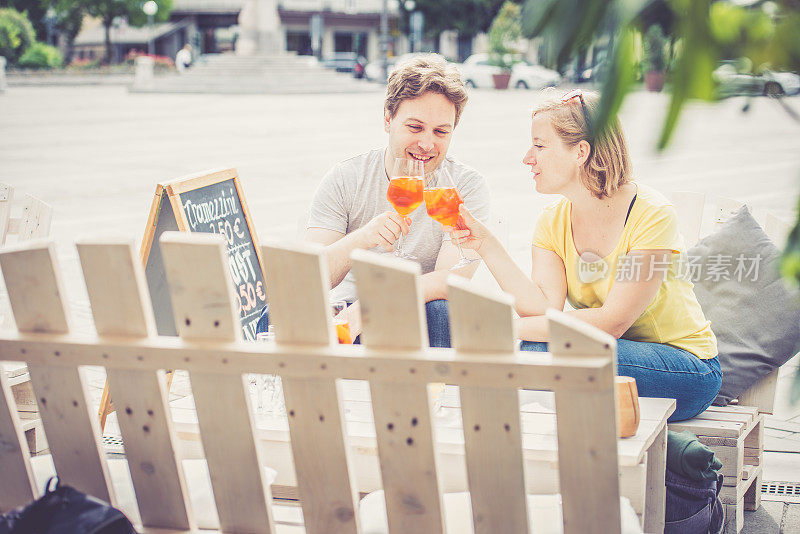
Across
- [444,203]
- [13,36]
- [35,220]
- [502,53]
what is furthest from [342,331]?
[13,36]

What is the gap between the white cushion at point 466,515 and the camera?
1.86 m

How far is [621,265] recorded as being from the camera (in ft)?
9.49

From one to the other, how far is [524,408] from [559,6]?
177 centimetres

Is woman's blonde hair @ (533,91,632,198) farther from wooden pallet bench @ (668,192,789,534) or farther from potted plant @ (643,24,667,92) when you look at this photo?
potted plant @ (643,24,667,92)

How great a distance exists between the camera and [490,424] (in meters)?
1.59

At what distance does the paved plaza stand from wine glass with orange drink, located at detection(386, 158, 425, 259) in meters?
0.73

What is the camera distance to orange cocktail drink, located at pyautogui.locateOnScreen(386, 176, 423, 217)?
2938 mm

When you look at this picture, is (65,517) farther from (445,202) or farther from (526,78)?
(526,78)

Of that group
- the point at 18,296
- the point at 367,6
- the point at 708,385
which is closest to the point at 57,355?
the point at 18,296

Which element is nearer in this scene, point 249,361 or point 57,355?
point 249,361

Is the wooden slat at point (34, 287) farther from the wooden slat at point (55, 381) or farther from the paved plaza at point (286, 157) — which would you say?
the paved plaza at point (286, 157)

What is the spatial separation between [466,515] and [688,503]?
1005 millimetres

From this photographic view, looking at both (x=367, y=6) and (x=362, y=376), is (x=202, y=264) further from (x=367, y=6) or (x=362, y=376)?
(x=367, y=6)

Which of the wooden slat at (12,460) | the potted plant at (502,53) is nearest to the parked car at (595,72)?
the wooden slat at (12,460)
